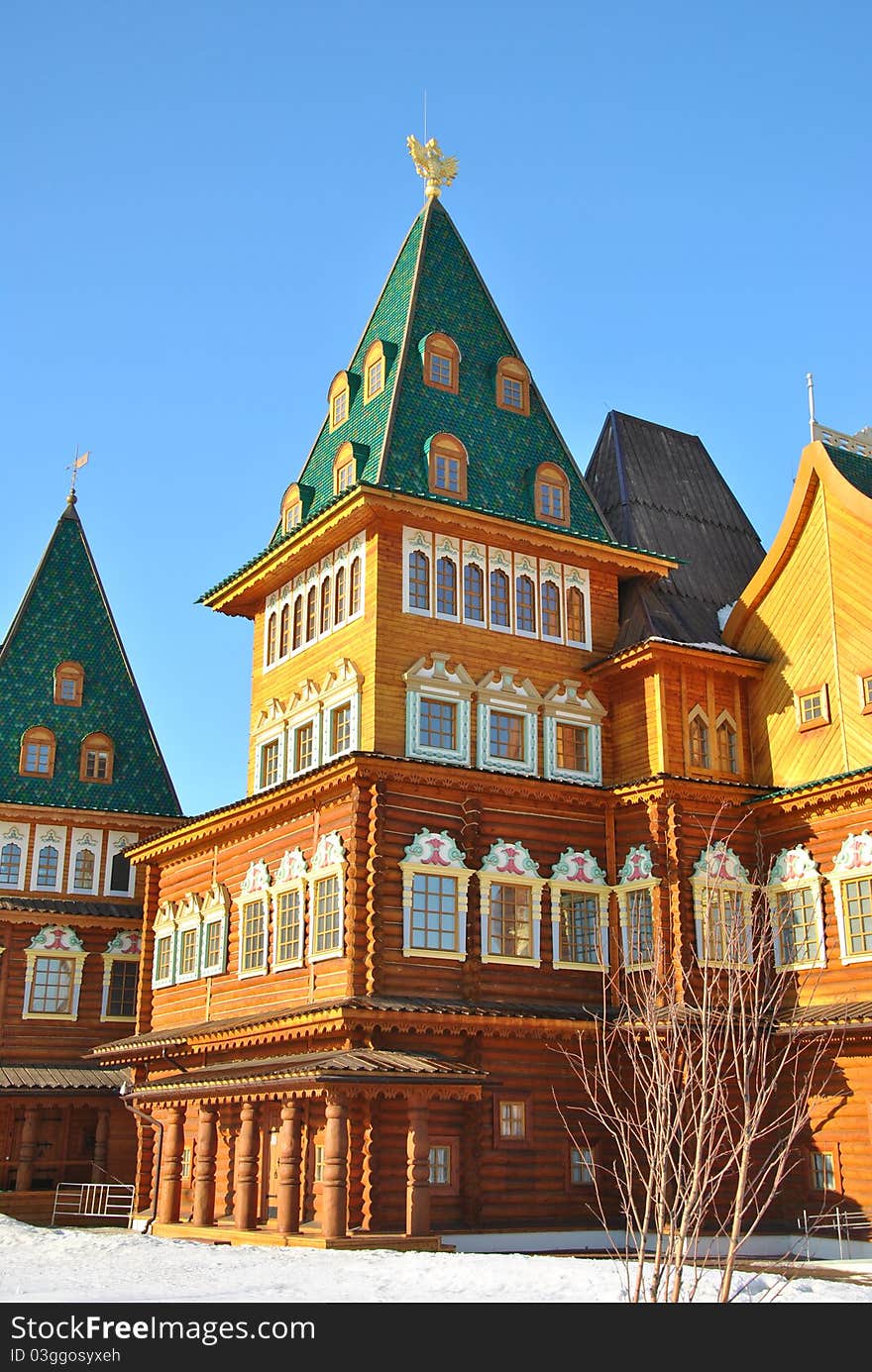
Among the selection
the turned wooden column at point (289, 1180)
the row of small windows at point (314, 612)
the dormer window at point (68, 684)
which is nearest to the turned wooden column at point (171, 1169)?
the turned wooden column at point (289, 1180)

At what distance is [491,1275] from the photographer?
1598 cm

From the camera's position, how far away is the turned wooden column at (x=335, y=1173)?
850 inches

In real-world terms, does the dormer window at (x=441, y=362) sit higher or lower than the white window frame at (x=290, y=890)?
higher

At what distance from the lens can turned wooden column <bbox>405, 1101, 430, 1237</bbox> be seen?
22062mm

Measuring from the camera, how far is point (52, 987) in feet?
131

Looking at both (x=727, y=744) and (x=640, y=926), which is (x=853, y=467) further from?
(x=640, y=926)

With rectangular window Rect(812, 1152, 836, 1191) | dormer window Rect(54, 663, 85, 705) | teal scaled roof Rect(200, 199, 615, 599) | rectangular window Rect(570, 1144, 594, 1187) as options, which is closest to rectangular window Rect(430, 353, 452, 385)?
teal scaled roof Rect(200, 199, 615, 599)

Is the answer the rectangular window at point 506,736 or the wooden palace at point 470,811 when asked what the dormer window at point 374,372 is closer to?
the wooden palace at point 470,811

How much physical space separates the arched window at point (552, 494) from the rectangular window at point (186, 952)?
1283 cm

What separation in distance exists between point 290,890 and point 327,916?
5.96 ft

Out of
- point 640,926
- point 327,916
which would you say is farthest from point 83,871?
point 640,926
